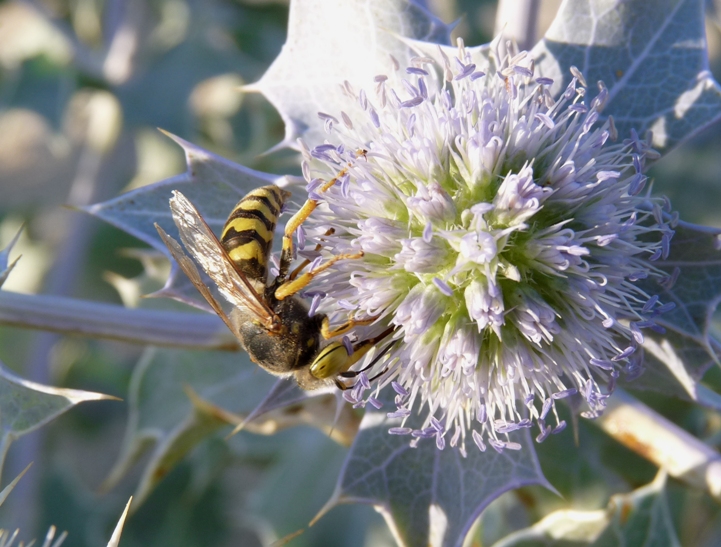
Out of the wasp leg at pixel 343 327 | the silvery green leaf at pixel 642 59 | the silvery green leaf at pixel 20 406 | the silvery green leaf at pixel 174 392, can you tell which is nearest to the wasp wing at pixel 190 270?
the wasp leg at pixel 343 327

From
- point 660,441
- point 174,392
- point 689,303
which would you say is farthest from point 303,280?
point 174,392

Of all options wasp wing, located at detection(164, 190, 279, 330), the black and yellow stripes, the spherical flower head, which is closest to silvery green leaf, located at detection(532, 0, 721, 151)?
the spherical flower head

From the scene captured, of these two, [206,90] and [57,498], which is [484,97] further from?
[206,90]

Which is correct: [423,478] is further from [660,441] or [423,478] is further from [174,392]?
[174,392]

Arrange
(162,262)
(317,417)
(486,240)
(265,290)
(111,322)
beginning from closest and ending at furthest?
(486,240) → (265,290) → (111,322) → (317,417) → (162,262)

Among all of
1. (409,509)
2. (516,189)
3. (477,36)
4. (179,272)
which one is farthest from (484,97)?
(477,36)

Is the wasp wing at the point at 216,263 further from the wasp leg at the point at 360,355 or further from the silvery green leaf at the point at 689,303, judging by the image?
the silvery green leaf at the point at 689,303
